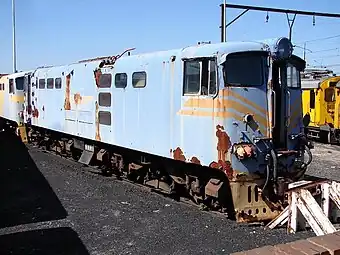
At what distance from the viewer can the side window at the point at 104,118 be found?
11.0 metres

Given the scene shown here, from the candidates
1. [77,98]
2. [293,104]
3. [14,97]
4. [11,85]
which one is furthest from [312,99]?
[11,85]

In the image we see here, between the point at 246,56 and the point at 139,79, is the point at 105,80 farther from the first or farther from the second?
the point at 246,56

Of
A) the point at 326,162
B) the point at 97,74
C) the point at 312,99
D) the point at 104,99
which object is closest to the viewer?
the point at 104,99

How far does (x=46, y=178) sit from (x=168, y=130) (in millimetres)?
4768

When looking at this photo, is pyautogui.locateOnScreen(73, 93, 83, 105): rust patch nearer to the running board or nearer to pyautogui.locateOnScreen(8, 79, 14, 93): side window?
the running board

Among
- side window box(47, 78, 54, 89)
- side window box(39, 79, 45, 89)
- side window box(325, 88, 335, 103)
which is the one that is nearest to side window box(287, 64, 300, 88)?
side window box(47, 78, 54, 89)

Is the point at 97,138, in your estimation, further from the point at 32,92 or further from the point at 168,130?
the point at 32,92

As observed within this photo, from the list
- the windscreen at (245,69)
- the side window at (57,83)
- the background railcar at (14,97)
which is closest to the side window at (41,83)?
the side window at (57,83)

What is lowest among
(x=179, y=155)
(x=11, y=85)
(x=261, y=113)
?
(x=179, y=155)

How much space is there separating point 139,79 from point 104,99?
1976mm

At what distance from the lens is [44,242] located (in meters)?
6.54

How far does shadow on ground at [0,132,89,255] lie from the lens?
6.36 metres

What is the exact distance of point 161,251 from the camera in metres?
6.20

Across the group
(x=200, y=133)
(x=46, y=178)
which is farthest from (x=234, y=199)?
(x=46, y=178)
